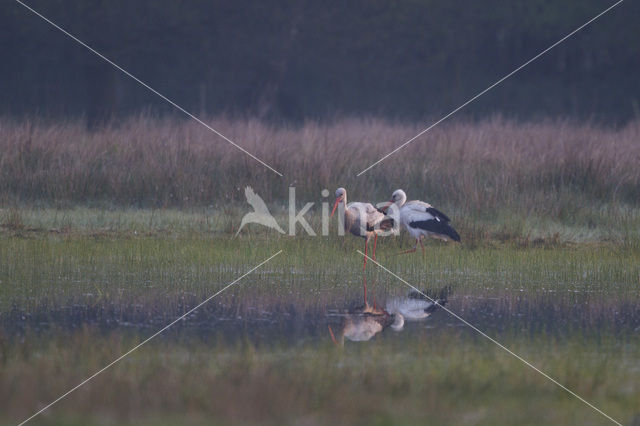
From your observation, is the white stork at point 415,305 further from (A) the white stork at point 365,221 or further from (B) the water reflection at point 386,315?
(A) the white stork at point 365,221

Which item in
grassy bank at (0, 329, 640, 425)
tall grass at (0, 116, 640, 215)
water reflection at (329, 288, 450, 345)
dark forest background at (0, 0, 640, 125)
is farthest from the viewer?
dark forest background at (0, 0, 640, 125)

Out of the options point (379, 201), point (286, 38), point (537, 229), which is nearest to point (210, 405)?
point (537, 229)

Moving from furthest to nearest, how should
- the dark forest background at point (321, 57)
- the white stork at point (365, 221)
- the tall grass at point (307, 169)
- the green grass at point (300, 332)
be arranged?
the dark forest background at point (321, 57) < the tall grass at point (307, 169) < the white stork at point (365, 221) < the green grass at point (300, 332)

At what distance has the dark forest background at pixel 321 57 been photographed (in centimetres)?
2448

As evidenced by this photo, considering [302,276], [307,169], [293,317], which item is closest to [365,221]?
[302,276]

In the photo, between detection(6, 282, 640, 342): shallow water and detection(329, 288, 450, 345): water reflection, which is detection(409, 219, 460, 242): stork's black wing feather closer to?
detection(329, 288, 450, 345): water reflection

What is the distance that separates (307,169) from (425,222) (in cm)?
347

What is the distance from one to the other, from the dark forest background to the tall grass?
343 inches

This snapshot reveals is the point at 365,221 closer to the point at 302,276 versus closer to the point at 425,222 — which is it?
the point at 425,222

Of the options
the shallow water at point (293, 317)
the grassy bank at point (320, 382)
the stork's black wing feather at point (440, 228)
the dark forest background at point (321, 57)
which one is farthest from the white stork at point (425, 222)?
the dark forest background at point (321, 57)

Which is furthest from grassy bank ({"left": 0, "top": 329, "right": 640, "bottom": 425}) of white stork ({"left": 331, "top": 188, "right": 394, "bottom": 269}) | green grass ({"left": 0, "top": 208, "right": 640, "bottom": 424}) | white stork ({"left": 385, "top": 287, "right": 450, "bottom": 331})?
white stork ({"left": 331, "top": 188, "right": 394, "bottom": 269})

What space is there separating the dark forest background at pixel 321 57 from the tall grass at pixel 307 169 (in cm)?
871

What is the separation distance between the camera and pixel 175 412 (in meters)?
5.34

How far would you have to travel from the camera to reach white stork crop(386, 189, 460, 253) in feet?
35.2
